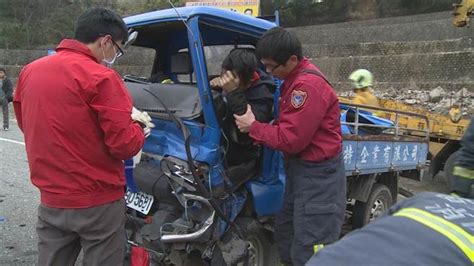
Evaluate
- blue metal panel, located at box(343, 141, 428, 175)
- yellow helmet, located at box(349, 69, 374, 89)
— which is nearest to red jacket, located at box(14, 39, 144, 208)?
blue metal panel, located at box(343, 141, 428, 175)

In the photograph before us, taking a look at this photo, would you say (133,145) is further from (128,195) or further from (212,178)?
(128,195)

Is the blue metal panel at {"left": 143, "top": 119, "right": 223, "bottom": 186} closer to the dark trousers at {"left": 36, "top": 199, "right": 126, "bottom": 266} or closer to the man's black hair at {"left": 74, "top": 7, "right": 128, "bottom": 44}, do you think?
the dark trousers at {"left": 36, "top": 199, "right": 126, "bottom": 266}

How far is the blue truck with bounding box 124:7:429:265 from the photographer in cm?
332

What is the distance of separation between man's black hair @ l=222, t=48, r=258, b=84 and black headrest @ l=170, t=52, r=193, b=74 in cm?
74

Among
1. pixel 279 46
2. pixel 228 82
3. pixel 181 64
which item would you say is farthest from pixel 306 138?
pixel 181 64

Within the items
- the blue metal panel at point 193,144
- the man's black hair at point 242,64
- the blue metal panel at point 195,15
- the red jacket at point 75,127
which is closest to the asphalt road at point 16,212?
the blue metal panel at point 193,144

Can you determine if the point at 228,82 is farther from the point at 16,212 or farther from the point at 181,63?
the point at 16,212

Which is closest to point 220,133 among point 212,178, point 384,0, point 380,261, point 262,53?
point 212,178

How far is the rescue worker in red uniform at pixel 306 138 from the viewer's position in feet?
9.59

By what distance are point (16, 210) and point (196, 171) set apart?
3257 millimetres

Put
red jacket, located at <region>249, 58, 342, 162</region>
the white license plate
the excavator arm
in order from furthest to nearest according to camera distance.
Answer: the excavator arm
the white license plate
red jacket, located at <region>249, 58, 342, 162</region>

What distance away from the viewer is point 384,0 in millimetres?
33719

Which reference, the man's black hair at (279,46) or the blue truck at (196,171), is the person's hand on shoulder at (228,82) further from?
the man's black hair at (279,46)

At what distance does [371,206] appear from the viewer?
507cm
